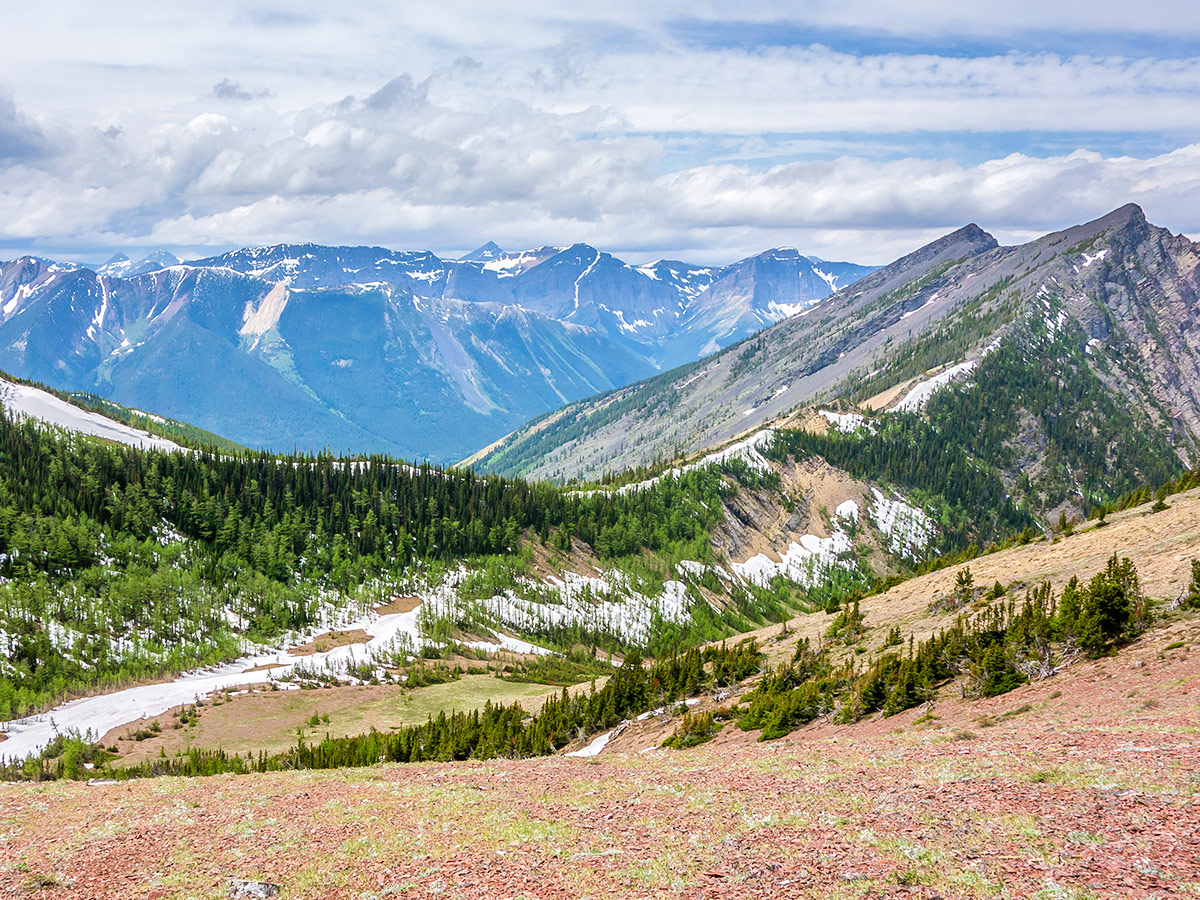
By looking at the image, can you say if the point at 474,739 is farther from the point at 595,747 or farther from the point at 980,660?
the point at 980,660

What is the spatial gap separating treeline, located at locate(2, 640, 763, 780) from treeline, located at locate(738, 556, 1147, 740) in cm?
963

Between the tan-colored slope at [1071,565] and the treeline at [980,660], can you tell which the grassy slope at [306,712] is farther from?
the treeline at [980,660]

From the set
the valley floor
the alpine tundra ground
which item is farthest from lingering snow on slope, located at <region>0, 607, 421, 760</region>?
the valley floor

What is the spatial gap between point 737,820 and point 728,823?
347 mm

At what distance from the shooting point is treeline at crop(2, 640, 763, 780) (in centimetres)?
5272

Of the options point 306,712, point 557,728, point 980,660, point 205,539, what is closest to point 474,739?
point 557,728

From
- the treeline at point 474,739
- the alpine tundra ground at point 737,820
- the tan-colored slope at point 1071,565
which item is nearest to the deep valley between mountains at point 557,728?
the alpine tundra ground at point 737,820

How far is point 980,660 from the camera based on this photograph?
42875 millimetres

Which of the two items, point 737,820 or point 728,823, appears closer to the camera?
point 728,823

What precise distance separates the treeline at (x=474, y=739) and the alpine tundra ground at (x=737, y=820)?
1611 cm

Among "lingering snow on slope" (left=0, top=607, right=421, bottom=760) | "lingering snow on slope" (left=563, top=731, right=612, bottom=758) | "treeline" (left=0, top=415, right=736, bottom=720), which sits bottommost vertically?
"lingering snow on slope" (left=563, top=731, right=612, bottom=758)

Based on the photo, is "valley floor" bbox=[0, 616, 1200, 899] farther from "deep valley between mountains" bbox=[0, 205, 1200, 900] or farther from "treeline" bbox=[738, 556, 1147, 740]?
"treeline" bbox=[738, 556, 1147, 740]

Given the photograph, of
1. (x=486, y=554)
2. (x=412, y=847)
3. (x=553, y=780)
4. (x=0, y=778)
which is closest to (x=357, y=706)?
(x=0, y=778)

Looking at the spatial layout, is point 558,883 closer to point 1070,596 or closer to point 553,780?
point 553,780
